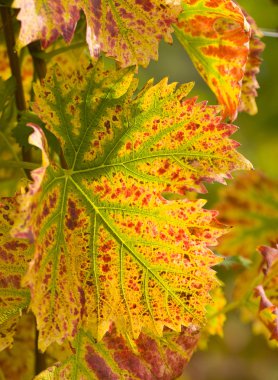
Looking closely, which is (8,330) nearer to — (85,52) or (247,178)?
(85,52)

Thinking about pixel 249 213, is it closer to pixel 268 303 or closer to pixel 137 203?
pixel 268 303

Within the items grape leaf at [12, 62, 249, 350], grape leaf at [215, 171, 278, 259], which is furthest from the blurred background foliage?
grape leaf at [12, 62, 249, 350]

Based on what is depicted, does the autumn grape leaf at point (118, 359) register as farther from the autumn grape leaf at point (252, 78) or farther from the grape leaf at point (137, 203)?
the autumn grape leaf at point (252, 78)

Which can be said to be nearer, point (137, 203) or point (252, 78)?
point (137, 203)

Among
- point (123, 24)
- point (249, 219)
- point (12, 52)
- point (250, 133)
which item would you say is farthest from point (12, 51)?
point (250, 133)

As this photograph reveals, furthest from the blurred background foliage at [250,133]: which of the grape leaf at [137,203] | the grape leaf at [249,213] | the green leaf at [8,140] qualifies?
the grape leaf at [137,203]

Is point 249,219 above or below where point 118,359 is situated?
below

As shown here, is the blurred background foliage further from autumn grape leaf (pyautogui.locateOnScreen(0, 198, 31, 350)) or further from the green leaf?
autumn grape leaf (pyautogui.locateOnScreen(0, 198, 31, 350))
